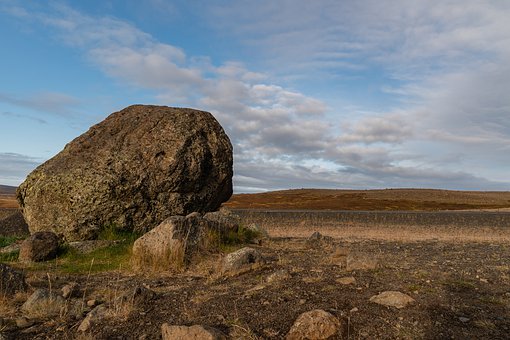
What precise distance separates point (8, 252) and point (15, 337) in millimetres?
7484

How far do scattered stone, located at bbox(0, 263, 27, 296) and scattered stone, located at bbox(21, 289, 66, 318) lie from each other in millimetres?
832

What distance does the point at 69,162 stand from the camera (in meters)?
12.8

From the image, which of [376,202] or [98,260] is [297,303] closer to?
[98,260]

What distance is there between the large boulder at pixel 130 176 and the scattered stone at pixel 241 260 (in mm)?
5177

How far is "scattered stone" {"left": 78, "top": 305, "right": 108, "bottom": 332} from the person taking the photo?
204 inches

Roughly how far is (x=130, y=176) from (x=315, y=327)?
8932 mm

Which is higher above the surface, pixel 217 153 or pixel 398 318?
pixel 217 153

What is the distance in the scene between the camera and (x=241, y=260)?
7.96 m

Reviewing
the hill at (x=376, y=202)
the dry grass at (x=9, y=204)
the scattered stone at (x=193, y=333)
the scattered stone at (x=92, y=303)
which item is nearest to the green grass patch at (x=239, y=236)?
the scattered stone at (x=92, y=303)

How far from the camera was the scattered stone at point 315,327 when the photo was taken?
4480 mm

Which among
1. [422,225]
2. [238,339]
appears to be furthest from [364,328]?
[422,225]

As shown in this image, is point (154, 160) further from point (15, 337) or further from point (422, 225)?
point (422, 225)

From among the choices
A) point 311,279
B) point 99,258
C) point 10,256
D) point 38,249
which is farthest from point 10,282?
point 10,256

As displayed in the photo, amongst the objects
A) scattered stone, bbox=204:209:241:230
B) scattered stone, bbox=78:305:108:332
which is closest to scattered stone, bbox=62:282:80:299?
scattered stone, bbox=78:305:108:332
